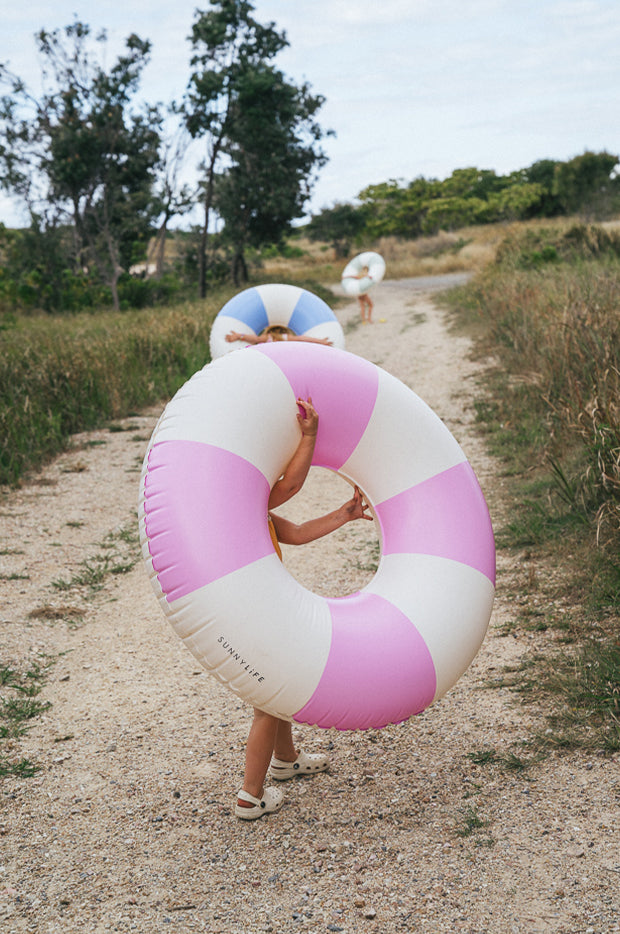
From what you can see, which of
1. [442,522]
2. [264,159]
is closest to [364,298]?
[264,159]

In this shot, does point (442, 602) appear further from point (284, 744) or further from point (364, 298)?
point (364, 298)

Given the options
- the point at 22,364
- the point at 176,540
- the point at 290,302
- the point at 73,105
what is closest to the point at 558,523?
the point at 176,540

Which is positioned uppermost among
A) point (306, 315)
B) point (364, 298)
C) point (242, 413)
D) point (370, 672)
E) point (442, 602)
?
point (364, 298)

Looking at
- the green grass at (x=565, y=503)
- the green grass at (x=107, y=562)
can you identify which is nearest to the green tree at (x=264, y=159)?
the green grass at (x=565, y=503)

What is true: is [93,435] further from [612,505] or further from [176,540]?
[176,540]

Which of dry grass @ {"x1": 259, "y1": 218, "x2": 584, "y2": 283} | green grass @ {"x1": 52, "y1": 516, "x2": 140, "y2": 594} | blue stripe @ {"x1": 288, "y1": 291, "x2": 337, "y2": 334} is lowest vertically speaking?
green grass @ {"x1": 52, "y1": 516, "x2": 140, "y2": 594}

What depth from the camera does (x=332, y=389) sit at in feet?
8.54

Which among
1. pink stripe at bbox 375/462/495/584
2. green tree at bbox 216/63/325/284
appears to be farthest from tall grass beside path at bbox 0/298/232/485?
green tree at bbox 216/63/325/284

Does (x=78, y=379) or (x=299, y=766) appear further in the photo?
(x=78, y=379)

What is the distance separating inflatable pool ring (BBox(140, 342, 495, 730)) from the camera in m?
2.21

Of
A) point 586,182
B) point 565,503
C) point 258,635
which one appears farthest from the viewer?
point 586,182

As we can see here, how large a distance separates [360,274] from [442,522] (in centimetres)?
1513

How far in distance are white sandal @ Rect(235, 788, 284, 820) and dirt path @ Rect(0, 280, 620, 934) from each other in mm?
34

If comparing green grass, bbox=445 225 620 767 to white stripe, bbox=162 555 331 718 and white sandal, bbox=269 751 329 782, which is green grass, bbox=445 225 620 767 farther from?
white stripe, bbox=162 555 331 718
